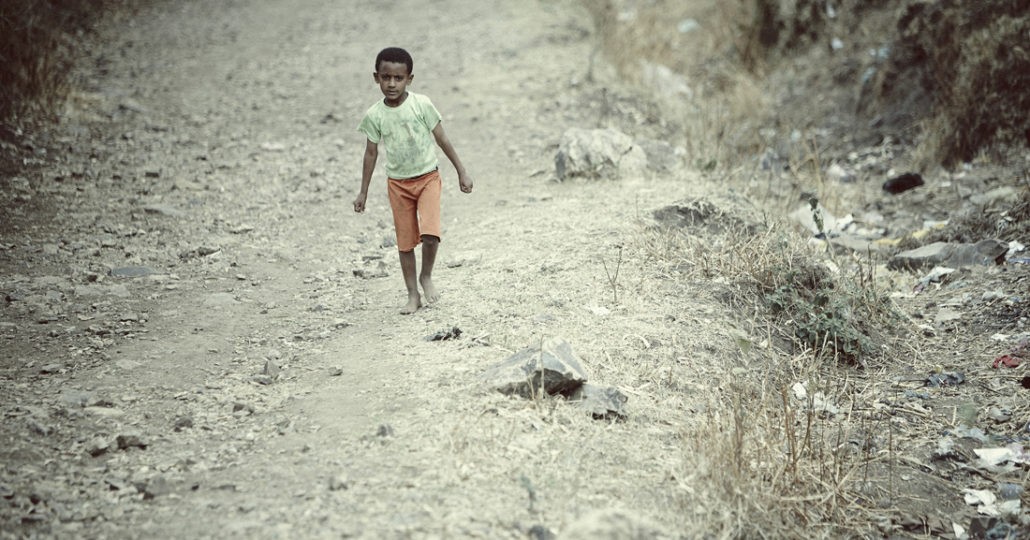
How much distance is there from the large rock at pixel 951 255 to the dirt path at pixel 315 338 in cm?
136

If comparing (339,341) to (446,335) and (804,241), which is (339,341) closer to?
(446,335)

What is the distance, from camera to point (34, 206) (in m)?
4.95

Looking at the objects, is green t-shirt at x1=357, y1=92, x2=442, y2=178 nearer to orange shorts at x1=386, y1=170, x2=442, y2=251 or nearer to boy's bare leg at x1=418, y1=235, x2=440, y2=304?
orange shorts at x1=386, y1=170, x2=442, y2=251

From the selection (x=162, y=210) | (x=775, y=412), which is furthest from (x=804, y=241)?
(x=162, y=210)

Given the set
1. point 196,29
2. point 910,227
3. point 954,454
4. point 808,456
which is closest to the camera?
point 808,456

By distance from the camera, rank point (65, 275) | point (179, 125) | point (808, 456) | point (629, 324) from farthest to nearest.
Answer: point (179, 125), point (65, 275), point (629, 324), point (808, 456)

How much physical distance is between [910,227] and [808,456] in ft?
10.5

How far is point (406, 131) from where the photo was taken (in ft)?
11.7

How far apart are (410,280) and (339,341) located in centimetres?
42

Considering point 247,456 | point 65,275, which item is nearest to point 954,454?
point 247,456

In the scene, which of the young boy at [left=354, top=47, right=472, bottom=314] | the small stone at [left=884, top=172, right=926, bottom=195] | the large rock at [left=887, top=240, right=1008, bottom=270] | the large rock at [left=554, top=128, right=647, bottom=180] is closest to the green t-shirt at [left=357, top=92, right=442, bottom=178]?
the young boy at [left=354, top=47, right=472, bottom=314]

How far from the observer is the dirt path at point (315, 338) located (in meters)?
2.44

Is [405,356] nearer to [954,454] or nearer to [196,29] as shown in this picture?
[954,454]

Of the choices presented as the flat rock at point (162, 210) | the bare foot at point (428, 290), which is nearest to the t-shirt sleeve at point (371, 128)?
the bare foot at point (428, 290)
